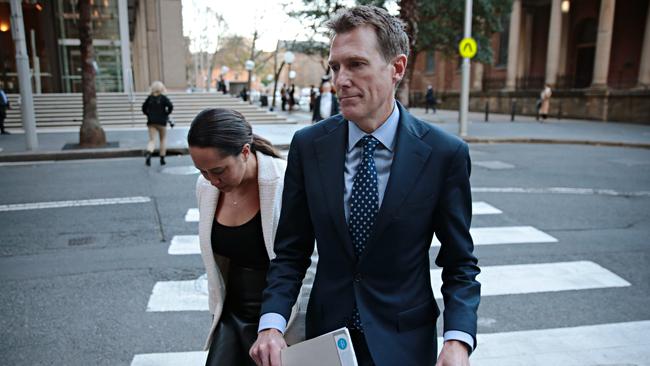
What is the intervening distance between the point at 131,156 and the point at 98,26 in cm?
1987

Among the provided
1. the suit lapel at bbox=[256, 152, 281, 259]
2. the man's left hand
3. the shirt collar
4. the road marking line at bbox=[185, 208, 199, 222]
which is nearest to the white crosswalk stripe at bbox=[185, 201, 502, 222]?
the road marking line at bbox=[185, 208, 199, 222]

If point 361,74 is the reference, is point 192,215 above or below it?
below

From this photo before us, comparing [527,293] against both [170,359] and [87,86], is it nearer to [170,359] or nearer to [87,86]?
[170,359]

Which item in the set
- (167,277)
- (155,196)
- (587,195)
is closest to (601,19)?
(587,195)

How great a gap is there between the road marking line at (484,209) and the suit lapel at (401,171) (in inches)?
262

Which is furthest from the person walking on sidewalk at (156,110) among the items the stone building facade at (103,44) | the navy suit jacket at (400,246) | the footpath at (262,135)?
the stone building facade at (103,44)

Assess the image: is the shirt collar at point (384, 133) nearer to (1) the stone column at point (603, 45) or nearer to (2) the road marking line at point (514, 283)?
(2) the road marking line at point (514, 283)

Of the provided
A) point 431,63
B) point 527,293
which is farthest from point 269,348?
point 431,63

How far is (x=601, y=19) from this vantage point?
91.8 ft

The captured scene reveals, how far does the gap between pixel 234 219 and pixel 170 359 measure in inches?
73.1

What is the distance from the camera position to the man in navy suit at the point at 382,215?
177cm

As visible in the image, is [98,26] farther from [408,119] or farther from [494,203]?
[408,119]

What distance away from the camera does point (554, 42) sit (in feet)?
104

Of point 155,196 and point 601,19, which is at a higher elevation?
point 601,19
